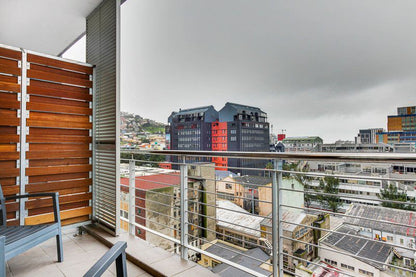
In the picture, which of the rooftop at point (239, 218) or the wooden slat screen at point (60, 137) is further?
the wooden slat screen at point (60, 137)

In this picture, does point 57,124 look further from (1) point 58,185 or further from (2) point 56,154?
(1) point 58,185

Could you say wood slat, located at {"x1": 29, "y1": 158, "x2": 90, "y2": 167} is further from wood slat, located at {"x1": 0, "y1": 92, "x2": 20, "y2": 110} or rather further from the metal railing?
the metal railing

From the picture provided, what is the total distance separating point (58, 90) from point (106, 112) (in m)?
0.54

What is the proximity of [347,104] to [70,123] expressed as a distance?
3288mm

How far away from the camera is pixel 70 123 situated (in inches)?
104

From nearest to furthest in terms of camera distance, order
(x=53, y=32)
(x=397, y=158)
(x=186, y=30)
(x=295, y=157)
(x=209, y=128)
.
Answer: (x=397, y=158), (x=295, y=157), (x=209, y=128), (x=53, y=32), (x=186, y=30)

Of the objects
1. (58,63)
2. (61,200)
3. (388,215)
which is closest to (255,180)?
Answer: (388,215)

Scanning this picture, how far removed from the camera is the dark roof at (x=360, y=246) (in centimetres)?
157

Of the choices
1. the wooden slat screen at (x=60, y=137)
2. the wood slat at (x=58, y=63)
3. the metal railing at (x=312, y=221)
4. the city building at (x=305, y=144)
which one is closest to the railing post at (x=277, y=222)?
the metal railing at (x=312, y=221)

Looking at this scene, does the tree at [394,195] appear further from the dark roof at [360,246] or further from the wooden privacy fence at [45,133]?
the wooden privacy fence at [45,133]

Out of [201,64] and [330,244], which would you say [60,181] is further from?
[201,64]

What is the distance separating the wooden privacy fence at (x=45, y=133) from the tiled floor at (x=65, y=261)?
12.0 inches

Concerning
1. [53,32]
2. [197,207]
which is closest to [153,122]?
[197,207]

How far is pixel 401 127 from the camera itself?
2.11 metres
